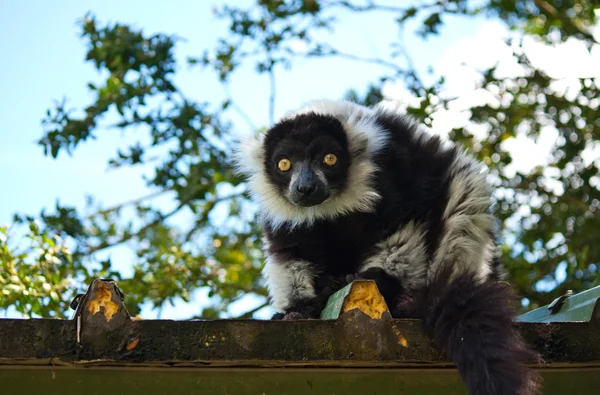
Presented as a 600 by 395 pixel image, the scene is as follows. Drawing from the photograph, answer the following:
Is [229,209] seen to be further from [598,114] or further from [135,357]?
[135,357]

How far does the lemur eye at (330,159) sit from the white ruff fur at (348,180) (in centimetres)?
9

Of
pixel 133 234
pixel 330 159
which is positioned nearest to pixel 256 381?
pixel 330 159

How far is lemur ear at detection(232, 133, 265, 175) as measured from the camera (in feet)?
16.7

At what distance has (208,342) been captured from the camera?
9.14ft

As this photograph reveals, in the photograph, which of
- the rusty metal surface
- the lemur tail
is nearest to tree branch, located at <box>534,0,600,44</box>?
the lemur tail

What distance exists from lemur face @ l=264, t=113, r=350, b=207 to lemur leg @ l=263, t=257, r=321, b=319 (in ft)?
1.21

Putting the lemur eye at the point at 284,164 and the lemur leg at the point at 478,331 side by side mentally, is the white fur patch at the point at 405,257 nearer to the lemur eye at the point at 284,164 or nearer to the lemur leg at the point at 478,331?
the lemur leg at the point at 478,331

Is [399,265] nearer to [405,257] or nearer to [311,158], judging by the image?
[405,257]

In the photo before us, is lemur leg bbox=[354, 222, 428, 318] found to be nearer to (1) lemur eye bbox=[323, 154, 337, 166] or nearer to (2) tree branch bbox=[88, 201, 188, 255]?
(1) lemur eye bbox=[323, 154, 337, 166]

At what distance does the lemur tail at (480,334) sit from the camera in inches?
101

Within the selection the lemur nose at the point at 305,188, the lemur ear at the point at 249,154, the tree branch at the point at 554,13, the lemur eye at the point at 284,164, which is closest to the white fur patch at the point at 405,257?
the lemur nose at the point at 305,188

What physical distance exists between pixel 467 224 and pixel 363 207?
1.71 ft

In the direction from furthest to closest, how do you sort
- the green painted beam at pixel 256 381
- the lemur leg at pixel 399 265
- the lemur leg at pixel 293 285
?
the lemur leg at pixel 293 285, the lemur leg at pixel 399 265, the green painted beam at pixel 256 381

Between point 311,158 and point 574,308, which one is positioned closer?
point 574,308
